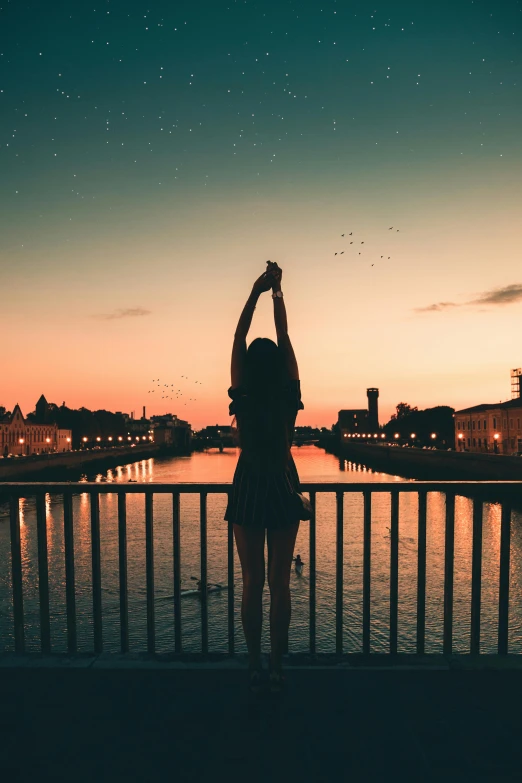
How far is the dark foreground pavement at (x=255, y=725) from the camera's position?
2762 millimetres

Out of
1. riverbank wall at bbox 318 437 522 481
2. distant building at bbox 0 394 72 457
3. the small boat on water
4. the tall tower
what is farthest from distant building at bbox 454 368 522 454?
distant building at bbox 0 394 72 457

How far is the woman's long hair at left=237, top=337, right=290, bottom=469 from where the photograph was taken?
11.6 ft

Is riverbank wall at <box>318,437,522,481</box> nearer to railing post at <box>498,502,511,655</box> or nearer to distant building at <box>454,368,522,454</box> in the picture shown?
distant building at <box>454,368,522,454</box>

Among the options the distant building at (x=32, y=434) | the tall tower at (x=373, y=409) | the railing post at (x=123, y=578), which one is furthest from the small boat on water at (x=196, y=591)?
the tall tower at (x=373, y=409)

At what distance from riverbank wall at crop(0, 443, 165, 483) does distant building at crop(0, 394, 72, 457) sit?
48.6 feet

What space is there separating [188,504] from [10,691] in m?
48.5

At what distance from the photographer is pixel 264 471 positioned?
11.8 ft

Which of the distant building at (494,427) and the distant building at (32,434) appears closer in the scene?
the distant building at (494,427)

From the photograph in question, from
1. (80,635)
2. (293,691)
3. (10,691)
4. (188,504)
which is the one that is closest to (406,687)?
(293,691)

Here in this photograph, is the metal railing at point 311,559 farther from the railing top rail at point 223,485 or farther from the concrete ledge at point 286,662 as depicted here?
the concrete ledge at point 286,662

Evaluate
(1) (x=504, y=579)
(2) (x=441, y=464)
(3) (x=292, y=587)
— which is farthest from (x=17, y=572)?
(2) (x=441, y=464)

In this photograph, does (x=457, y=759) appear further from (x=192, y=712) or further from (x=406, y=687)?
(x=192, y=712)

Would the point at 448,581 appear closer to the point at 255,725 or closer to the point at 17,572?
the point at 255,725

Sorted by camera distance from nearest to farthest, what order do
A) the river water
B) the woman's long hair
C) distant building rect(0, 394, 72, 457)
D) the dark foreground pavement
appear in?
the dark foreground pavement → the woman's long hair → the river water → distant building rect(0, 394, 72, 457)
